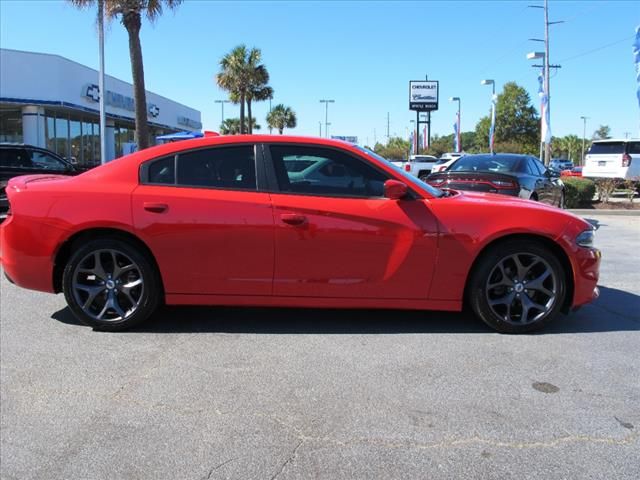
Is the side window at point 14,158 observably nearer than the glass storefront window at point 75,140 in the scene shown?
Yes

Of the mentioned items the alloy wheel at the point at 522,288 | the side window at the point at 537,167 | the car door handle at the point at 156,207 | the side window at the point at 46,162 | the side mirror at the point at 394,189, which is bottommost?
the alloy wheel at the point at 522,288

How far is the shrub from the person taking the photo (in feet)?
49.0

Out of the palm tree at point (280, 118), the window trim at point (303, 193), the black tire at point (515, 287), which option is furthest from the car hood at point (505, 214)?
the palm tree at point (280, 118)

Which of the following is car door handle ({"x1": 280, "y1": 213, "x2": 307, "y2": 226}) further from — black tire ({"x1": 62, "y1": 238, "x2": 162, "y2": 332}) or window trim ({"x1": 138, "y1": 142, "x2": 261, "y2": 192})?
black tire ({"x1": 62, "y1": 238, "x2": 162, "y2": 332})

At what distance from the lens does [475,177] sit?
8930 millimetres

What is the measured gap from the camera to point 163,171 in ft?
15.0

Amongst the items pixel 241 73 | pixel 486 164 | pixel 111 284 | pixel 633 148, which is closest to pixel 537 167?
pixel 486 164

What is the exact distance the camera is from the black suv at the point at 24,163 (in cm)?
1183

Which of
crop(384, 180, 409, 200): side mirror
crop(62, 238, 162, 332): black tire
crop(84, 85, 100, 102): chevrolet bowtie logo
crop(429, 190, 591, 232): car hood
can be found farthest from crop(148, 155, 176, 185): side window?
crop(84, 85, 100, 102): chevrolet bowtie logo

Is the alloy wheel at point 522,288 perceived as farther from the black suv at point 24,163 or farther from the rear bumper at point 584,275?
the black suv at point 24,163

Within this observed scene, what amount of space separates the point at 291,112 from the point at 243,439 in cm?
7625

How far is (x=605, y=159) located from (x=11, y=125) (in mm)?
22743

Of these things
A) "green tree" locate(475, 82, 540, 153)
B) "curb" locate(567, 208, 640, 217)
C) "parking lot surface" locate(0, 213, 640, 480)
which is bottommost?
"parking lot surface" locate(0, 213, 640, 480)

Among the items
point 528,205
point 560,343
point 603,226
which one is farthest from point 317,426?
point 603,226
